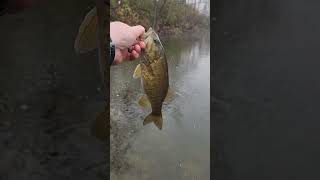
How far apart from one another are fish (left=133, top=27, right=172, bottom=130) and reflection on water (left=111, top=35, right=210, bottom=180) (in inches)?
1.6

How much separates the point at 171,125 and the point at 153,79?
392mm

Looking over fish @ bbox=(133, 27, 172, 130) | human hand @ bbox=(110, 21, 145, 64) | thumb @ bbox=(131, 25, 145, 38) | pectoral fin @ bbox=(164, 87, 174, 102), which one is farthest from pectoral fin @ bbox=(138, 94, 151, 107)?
thumb @ bbox=(131, 25, 145, 38)

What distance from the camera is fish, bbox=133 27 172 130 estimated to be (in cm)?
523

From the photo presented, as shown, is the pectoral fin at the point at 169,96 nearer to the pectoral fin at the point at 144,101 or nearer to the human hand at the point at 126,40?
the pectoral fin at the point at 144,101

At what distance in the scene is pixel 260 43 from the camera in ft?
17.2

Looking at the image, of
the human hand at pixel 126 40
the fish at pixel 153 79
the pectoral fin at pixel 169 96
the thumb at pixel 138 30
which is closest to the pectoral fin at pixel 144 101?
the fish at pixel 153 79

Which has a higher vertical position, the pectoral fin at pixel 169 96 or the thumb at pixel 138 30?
the thumb at pixel 138 30

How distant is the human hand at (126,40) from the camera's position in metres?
5.18
